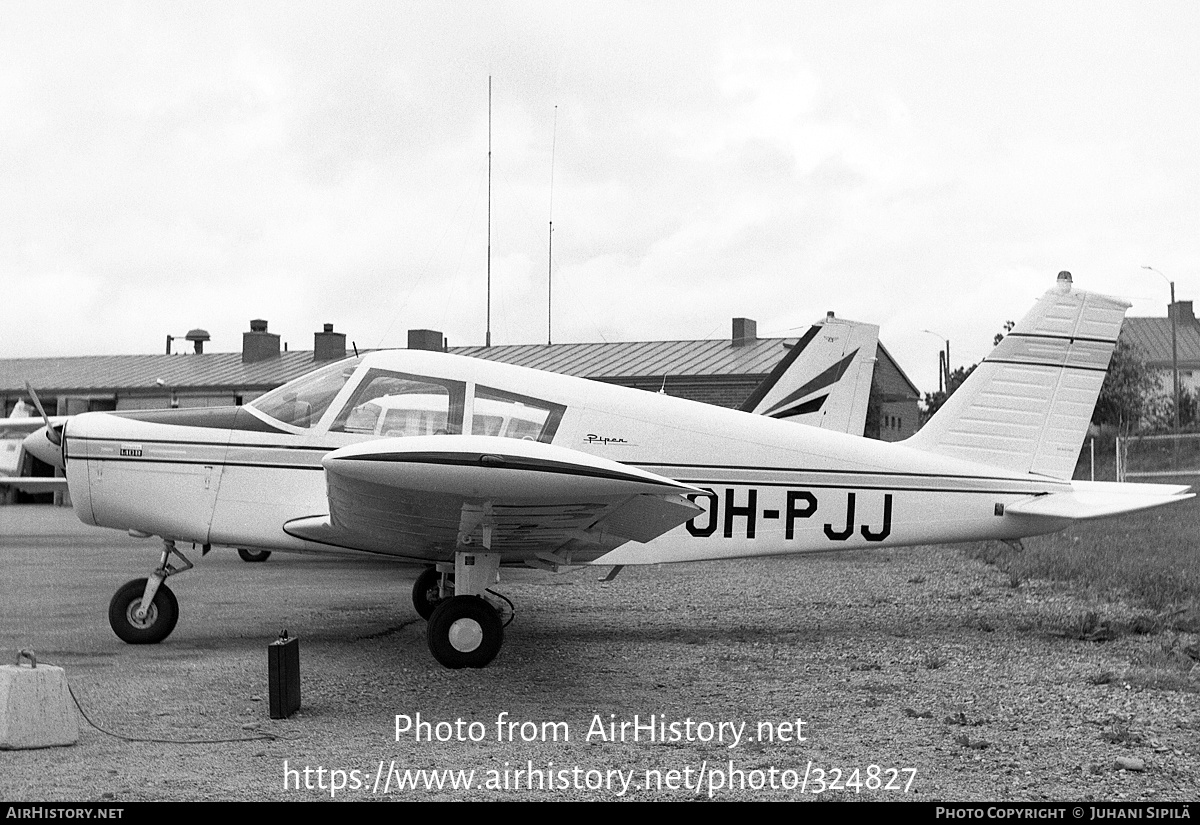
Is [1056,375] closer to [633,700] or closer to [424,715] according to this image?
[633,700]

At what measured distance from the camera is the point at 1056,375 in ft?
28.7

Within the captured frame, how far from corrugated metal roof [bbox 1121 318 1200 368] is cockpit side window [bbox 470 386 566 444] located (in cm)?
7008

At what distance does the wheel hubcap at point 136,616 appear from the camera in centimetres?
800

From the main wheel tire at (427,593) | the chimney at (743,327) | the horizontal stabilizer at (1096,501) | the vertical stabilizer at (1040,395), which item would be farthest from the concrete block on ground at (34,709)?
the chimney at (743,327)

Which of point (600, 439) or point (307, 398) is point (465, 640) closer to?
point (600, 439)

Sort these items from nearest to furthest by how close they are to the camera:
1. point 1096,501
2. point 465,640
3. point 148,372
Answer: point 465,640
point 1096,501
point 148,372

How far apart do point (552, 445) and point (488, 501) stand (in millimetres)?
1077

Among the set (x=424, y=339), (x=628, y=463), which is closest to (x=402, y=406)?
(x=628, y=463)

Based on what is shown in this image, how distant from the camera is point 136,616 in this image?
7.99m

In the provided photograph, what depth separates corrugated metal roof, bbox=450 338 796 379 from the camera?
30.8 meters

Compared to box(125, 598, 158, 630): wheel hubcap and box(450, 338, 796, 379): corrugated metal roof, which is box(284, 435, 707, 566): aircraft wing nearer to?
box(125, 598, 158, 630): wheel hubcap

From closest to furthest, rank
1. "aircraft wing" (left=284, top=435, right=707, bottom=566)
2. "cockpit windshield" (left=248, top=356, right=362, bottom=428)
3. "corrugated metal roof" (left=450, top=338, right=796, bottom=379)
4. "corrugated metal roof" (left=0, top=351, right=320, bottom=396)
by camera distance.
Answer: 1. "aircraft wing" (left=284, top=435, right=707, bottom=566)
2. "cockpit windshield" (left=248, top=356, right=362, bottom=428)
3. "corrugated metal roof" (left=450, top=338, right=796, bottom=379)
4. "corrugated metal roof" (left=0, top=351, right=320, bottom=396)

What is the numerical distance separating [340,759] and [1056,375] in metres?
6.22

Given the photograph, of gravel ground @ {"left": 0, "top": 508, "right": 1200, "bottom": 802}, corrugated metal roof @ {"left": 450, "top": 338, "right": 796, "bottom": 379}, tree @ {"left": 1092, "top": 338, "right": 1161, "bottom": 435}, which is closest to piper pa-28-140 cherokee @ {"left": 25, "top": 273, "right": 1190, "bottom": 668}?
gravel ground @ {"left": 0, "top": 508, "right": 1200, "bottom": 802}
